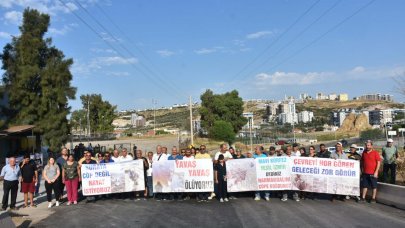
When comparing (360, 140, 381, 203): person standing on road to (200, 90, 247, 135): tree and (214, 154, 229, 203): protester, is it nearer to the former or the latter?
(214, 154, 229, 203): protester

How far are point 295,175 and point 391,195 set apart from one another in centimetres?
305

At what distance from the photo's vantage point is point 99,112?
9350 cm

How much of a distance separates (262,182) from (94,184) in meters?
5.97

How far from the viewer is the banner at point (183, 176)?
1579cm

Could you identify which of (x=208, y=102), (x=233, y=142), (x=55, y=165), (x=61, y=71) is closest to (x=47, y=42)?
(x=61, y=71)

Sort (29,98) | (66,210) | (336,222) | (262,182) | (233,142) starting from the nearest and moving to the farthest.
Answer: (336,222) < (66,210) < (262,182) < (29,98) < (233,142)

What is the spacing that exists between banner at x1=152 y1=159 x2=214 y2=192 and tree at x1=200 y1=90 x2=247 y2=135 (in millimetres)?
78861

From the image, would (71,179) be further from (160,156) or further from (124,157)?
(160,156)

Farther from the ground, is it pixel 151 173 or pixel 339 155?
pixel 339 155

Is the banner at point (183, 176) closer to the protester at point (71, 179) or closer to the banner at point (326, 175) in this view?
the protester at point (71, 179)

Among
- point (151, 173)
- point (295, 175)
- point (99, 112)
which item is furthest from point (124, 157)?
point (99, 112)

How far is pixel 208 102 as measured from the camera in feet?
326

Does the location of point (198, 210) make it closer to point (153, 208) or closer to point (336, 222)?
point (153, 208)

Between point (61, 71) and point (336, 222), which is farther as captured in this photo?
point (61, 71)
